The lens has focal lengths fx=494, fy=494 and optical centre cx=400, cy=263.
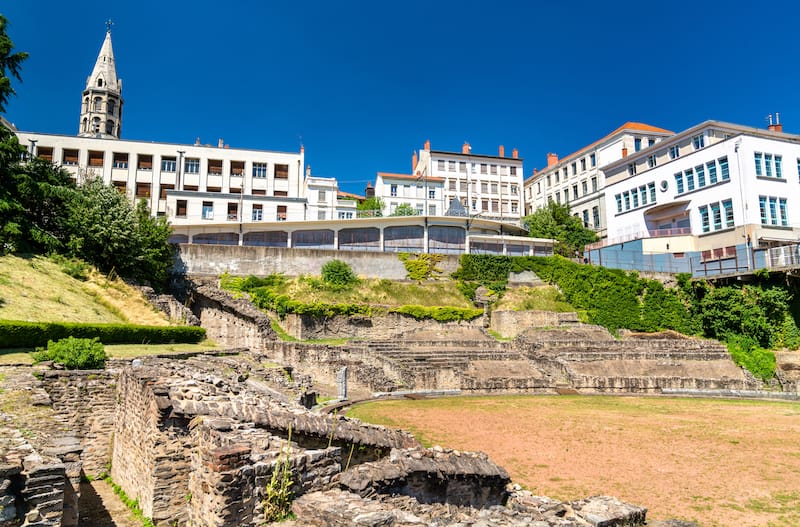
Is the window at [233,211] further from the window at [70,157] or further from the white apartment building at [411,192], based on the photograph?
the white apartment building at [411,192]

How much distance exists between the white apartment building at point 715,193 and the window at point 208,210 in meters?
40.8

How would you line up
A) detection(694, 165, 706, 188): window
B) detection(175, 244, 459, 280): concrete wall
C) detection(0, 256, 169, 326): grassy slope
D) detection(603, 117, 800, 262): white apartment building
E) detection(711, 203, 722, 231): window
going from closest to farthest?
detection(0, 256, 169, 326): grassy slope, detection(175, 244, 459, 280): concrete wall, detection(603, 117, 800, 262): white apartment building, detection(711, 203, 722, 231): window, detection(694, 165, 706, 188): window

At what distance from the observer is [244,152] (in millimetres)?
54688

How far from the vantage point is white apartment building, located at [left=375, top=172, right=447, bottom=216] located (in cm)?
6256

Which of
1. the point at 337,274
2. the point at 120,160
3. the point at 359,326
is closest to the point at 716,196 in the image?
the point at 359,326

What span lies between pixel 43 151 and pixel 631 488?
60072mm

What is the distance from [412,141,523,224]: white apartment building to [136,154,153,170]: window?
1265 inches

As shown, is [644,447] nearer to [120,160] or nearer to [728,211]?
[728,211]

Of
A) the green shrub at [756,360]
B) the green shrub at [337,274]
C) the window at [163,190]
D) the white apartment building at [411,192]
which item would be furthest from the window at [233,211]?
the green shrub at [756,360]

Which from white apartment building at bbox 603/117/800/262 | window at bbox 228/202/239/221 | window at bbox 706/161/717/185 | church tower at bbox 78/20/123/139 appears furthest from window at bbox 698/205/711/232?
church tower at bbox 78/20/123/139

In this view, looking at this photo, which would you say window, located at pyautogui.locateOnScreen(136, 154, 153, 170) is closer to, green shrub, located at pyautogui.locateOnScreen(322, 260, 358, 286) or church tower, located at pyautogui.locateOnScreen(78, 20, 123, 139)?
church tower, located at pyautogui.locateOnScreen(78, 20, 123, 139)

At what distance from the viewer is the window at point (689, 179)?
150 ft

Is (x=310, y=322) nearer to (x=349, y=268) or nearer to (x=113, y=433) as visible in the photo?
(x=349, y=268)

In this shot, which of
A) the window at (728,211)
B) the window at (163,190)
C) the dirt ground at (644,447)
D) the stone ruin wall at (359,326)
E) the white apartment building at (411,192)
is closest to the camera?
the dirt ground at (644,447)
